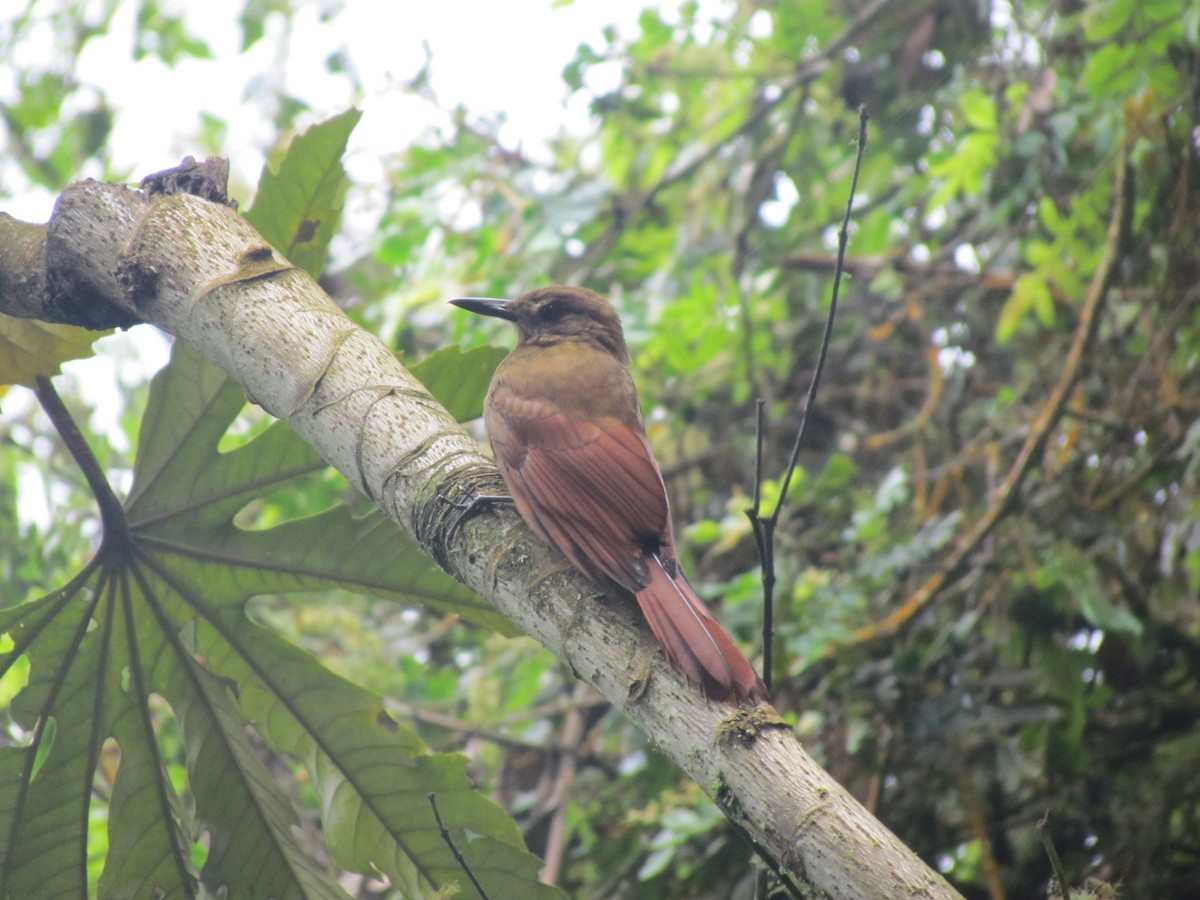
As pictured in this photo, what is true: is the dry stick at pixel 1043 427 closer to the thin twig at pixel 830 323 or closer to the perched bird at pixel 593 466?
the perched bird at pixel 593 466

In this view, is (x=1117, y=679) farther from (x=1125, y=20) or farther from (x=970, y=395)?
(x=1125, y=20)

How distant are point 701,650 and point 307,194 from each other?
4.76ft

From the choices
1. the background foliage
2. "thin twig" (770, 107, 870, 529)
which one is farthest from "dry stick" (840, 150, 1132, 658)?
"thin twig" (770, 107, 870, 529)

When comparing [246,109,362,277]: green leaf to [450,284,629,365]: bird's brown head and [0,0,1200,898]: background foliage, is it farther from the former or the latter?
[0,0,1200,898]: background foliage

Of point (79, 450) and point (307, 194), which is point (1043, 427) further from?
point (79, 450)

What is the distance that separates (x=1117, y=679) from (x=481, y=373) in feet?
8.47

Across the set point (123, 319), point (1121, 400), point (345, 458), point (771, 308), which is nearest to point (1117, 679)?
point (1121, 400)

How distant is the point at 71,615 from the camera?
7.71 ft

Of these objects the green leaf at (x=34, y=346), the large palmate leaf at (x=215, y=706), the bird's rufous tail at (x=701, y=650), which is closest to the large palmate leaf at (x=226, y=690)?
the large palmate leaf at (x=215, y=706)

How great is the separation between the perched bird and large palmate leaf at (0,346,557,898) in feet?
1.17

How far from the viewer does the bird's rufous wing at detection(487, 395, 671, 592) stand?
6.78 ft

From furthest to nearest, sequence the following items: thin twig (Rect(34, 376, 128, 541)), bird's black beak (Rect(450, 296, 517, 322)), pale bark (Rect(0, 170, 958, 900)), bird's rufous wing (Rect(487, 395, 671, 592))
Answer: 1. bird's black beak (Rect(450, 296, 517, 322))
2. thin twig (Rect(34, 376, 128, 541))
3. bird's rufous wing (Rect(487, 395, 671, 592))
4. pale bark (Rect(0, 170, 958, 900))

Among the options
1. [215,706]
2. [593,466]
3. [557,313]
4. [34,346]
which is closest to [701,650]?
[593,466]

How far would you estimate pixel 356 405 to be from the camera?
1870mm
